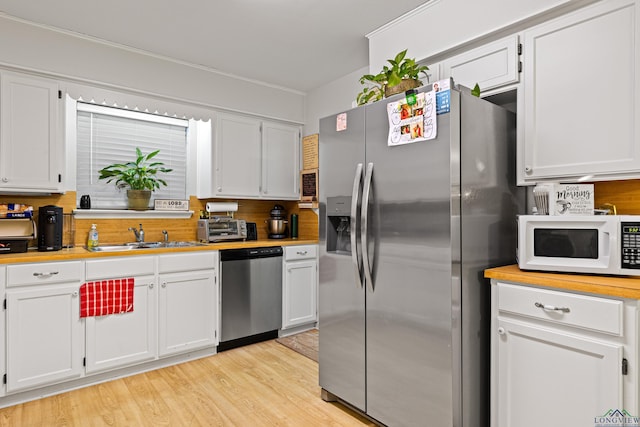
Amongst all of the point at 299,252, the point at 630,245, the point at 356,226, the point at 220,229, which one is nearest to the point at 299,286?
the point at 299,252

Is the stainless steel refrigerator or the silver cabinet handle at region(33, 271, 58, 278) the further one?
the silver cabinet handle at region(33, 271, 58, 278)

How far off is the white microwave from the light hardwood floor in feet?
4.42

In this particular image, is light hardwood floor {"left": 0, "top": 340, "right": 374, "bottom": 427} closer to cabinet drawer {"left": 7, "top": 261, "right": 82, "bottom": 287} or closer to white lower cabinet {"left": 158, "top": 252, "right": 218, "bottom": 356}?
white lower cabinet {"left": 158, "top": 252, "right": 218, "bottom": 356}

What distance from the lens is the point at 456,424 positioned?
173cm

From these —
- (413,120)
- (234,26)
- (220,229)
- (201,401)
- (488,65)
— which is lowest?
(201,401)

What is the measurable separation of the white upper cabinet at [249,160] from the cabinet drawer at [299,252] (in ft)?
2.17

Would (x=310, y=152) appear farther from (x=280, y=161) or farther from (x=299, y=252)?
(x=299, y=252)

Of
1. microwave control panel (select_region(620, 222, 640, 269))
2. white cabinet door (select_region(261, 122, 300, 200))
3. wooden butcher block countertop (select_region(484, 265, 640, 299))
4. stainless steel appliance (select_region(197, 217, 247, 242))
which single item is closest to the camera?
wooden butcher block countertop (select_region(484, 265, 640, 299))

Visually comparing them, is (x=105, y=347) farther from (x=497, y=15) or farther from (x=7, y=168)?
(x=497, y=15)

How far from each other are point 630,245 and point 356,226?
1.23m

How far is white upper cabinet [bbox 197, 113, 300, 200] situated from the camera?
3.68 meters

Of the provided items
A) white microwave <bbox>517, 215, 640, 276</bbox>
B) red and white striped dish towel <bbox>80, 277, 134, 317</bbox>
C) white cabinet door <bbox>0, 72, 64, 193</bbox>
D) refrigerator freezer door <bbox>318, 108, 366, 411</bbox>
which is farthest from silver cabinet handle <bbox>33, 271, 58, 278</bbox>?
white microwave <bbox>517, 215, 640, 276</bbox>

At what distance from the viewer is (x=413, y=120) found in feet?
6.26

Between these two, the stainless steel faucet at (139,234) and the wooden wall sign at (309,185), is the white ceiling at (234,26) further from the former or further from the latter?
the stainless steel faucet at (139,234)
